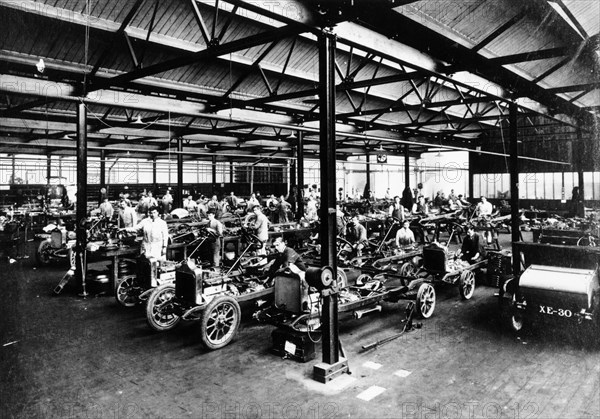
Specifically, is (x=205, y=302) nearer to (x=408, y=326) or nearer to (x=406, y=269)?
(x=408, y=326)

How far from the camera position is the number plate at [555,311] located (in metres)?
6.31

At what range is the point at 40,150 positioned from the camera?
22.8m

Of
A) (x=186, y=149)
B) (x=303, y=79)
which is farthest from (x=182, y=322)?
(x=186, y=149)

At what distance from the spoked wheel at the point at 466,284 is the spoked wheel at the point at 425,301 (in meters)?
1.21

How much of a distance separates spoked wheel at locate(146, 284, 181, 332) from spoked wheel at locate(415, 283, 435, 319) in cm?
407

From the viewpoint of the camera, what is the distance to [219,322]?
6406 mm

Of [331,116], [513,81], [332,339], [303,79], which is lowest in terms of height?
[332,339]

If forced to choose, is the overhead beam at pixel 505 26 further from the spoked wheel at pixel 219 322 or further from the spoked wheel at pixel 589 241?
the spoked wheel at pixel 219 322

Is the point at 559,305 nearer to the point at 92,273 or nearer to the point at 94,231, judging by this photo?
the point at 92,273

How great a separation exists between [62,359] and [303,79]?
9041 millimetres

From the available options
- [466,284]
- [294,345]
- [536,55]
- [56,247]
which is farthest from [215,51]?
[56,247]

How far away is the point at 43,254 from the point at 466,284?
38.9 ft

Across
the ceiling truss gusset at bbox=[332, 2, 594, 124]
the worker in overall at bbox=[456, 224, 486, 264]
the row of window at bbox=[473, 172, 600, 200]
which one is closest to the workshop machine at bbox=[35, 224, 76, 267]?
the ceiling truss gusset at bbox=[332, 2, 594, 124]

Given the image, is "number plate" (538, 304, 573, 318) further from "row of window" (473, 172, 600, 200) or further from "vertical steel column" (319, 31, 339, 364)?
"row of window" (473, 172, 600, 200)
